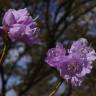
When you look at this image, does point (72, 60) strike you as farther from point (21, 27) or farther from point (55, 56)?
point (21, 27)

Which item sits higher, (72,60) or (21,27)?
(21,27)

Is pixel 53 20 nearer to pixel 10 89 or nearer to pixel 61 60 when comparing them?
pixel 10 89

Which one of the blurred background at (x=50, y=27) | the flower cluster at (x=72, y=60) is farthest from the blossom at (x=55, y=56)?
the blurred background at (x=50, y=27)

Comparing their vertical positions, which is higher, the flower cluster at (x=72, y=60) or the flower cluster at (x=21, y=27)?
the flower cluster at (x=21, y=27)

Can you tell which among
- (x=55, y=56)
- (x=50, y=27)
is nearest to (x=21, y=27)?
(x=55, y=56)

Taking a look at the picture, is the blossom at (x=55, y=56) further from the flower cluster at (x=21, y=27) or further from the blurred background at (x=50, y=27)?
the blurred background at (x=50, y=27)

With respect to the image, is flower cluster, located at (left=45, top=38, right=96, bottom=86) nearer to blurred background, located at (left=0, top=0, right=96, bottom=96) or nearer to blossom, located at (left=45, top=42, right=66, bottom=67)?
blossom, located at (left=45, top=42, right=66, bottom=67)

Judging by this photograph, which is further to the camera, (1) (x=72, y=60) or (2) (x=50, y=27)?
(2) (x=50, y=27)
